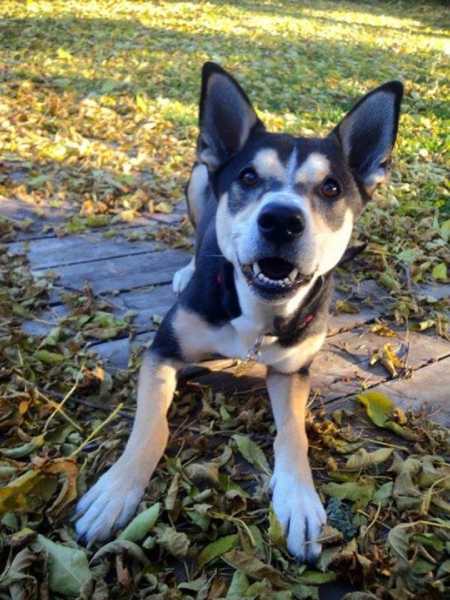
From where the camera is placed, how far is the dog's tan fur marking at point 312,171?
8.74ft

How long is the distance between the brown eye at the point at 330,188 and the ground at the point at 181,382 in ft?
3.12

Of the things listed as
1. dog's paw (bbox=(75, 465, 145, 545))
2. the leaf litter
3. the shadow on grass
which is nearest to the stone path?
the leaf litter

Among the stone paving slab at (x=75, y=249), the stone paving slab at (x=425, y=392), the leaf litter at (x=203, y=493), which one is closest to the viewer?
the leaf litter at (x=203, y=493)

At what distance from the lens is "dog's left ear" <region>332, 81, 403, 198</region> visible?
2.78 meters

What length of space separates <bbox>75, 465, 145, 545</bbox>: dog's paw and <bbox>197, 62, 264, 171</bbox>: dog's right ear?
1479 mm

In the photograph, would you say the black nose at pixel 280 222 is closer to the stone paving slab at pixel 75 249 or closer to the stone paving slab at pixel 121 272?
the stone paving slab at pixel 121 272

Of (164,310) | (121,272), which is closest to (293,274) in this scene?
(164,310)

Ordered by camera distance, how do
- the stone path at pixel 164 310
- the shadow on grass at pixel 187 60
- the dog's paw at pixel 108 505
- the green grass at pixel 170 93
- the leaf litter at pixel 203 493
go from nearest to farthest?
the leaf litter at pixel 203 493 → the dog's paw at pixel 108 505 → the stone path at pixel 164 310 → the green grass at pixel 170 93 → the shadow on grass at pixel 187 60

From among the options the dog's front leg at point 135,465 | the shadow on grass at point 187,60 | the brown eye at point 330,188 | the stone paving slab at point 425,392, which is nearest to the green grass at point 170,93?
the shadow on grass at point 187,60

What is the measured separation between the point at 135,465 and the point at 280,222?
1.05m

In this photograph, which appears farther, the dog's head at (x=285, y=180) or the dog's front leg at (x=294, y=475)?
the dog's head at (x=285, y=180)

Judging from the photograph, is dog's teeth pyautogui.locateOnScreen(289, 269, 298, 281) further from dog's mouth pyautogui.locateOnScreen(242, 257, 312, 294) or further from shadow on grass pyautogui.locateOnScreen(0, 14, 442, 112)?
shadow on grass pyautogui.locateOnScreen(0, 14, 442, 112)

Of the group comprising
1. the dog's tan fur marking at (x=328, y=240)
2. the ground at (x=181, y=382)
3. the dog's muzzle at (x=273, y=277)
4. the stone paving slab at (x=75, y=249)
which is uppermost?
the dog's tan fur marking at (x=328, y=240)

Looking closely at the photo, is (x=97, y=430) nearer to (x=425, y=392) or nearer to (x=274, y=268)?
(x=274, y=268)
